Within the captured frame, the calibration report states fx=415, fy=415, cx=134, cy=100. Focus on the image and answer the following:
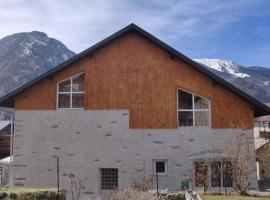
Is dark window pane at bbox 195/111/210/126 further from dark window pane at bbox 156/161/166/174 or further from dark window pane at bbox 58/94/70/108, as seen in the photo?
dark window pane at bbox 58/94/70/108

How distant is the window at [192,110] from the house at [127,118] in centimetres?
5

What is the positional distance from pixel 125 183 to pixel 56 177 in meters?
3.62

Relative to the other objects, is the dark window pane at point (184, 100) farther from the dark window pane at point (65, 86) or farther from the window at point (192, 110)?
the dark window pane at point (65, 86)

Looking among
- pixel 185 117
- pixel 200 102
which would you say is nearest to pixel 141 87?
pixel 185 117

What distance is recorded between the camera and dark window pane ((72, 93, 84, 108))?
71.2 ft

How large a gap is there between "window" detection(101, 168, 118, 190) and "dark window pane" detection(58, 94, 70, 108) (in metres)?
3.92

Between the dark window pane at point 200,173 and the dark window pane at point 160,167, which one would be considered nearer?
the dark window pane at point 200,173

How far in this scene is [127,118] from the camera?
21.1m

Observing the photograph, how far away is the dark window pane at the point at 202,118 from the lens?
Result: 20.9 m

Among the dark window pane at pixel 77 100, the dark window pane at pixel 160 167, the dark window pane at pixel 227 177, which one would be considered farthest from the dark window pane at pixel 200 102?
the dark window pane at pixel 77 100

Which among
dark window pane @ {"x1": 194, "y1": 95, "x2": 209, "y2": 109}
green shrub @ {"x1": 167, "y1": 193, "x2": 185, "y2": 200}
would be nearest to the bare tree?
dark window pane @ {"x1": 194, "y1": 95, "x2": 209, "y2": 109}

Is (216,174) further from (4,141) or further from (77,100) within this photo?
(4,141)

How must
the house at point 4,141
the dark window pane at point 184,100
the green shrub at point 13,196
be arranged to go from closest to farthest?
the green shrub at point 13,196 → the dark window pane at point 184,100 → the house at point 4,141

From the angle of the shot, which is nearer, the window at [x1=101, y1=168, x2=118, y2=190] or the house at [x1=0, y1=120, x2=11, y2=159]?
the window at [x1=101, y1=168, x2=118, y2=190]
